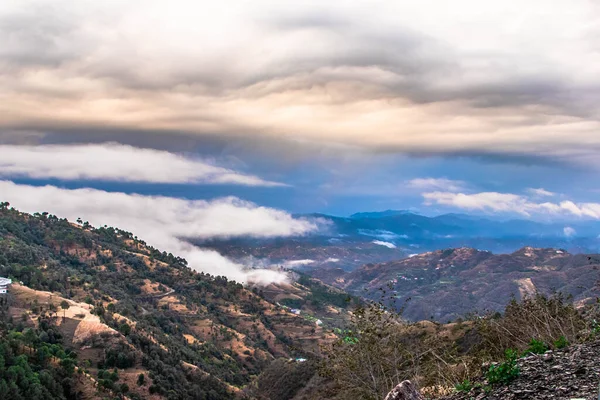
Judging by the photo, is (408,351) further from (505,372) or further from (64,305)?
(64,305)

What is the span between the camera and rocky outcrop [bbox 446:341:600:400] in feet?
48.2

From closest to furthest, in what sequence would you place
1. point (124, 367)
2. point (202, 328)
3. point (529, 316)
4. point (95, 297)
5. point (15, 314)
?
1. point (529, 316)
2. point (124, 367)
3. point (15, 314)
4. point (95, 297)
5. point (202, 328)

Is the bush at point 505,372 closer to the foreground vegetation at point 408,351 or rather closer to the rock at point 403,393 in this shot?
the rock at point 403,393

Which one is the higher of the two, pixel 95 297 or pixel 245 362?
pixel 95 297

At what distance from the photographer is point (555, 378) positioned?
51.3ft

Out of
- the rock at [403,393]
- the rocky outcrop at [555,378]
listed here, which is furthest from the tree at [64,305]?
the rocky outcrop at [555,378]

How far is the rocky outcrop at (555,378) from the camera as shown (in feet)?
48.2

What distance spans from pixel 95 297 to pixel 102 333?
4879cm

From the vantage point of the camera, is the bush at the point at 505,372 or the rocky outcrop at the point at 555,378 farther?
the bush at the point at 505,372

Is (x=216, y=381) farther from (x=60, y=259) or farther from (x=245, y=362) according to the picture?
(x=60, y=259)

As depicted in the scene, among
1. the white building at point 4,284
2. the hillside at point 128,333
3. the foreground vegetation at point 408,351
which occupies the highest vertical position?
the foreground vegetation at point 408,351

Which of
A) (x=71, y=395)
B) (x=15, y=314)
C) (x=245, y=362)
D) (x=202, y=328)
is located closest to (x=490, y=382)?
(x=71, y=395)

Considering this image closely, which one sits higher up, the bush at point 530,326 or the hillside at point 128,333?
the bush at point 530,326

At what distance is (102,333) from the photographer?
113 metres
